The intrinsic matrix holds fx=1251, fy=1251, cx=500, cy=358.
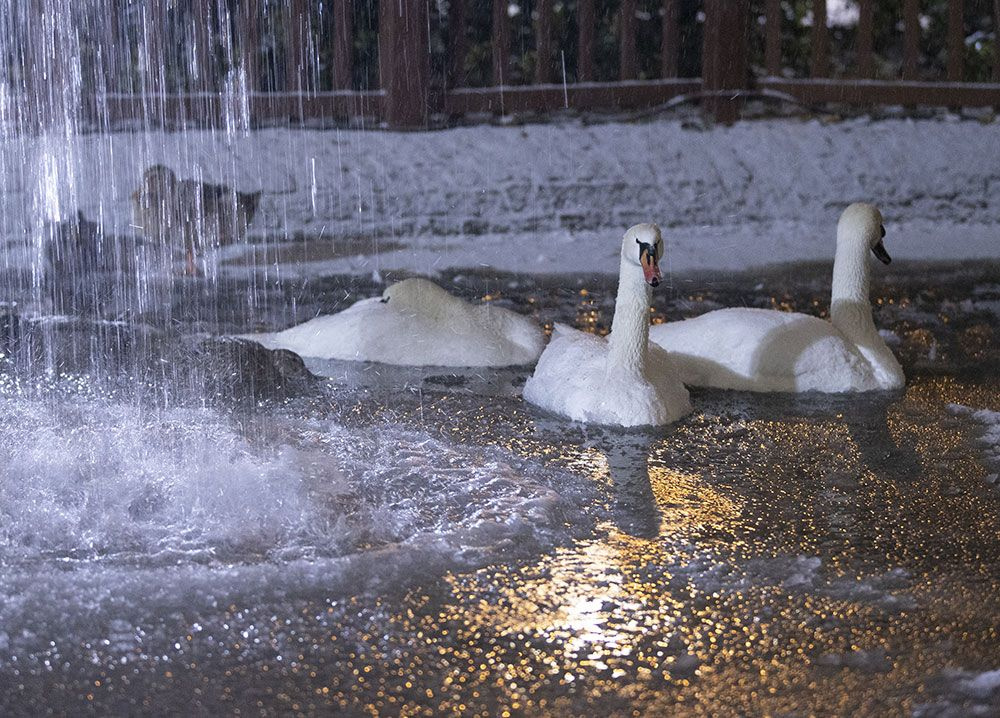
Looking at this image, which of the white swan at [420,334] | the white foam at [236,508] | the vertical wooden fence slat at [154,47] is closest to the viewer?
the white foam at [236,508]

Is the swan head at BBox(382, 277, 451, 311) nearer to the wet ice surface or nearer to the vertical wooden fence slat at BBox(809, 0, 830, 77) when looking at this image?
the wet ice surface

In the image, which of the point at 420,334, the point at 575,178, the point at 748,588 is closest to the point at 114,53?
the point at 575,178

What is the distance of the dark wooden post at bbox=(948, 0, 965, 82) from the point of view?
12.1m

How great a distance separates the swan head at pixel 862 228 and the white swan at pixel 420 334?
67.4 inches

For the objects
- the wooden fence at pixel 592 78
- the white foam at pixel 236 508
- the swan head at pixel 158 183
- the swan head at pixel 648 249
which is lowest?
the white foam at pixel 236 508

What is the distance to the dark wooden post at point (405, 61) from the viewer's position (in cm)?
1184

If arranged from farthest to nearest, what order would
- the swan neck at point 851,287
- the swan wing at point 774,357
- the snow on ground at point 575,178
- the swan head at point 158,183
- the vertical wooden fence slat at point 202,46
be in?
the vertical wooden fence slat at point 202,46 → the snow on ground at point 575,178 → the swan head at point 158,183 → the swan neck at point 851,287 → the swan wing at point 774,357

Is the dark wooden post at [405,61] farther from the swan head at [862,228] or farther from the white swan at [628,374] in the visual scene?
the white swan at [628,374]

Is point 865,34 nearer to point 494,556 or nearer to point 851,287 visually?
point 851,287

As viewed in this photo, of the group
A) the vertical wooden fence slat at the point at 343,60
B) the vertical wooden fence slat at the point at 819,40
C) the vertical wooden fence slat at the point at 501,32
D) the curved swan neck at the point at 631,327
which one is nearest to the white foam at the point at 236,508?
the curved swan neck at the point at 631,327

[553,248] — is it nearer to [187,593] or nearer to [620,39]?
[620,39]

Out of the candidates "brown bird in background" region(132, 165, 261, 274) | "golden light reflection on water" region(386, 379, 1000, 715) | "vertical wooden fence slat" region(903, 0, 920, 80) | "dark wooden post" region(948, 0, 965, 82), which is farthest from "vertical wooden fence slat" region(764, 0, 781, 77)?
"golden light reflection on water" region(386, 379, 1000, 715)

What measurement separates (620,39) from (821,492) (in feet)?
28.9

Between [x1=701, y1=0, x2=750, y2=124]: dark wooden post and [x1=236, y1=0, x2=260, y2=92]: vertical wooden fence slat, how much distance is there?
4522 millimetres
